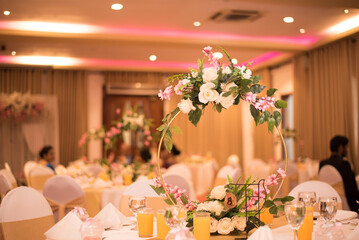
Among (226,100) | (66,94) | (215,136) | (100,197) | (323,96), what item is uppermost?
(66,94)

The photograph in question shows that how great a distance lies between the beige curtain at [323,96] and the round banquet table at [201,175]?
199cm

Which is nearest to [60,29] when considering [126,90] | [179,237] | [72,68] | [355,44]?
[72,68]

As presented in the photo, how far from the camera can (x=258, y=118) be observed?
2.29m

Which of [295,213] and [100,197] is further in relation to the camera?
[100,197]

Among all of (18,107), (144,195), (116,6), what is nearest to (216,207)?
(144,195)

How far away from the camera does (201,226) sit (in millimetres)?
2029

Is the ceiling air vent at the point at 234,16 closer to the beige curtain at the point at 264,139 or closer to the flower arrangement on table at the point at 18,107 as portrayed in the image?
the beige curtain at the point at 264,139

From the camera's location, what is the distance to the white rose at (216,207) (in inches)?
85.4

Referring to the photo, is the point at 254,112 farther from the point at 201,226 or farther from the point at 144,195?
the point at 144,195

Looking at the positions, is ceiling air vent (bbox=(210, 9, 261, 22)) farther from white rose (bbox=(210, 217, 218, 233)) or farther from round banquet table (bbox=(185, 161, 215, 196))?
white rose (bbox=(210, 217, 218, 233))

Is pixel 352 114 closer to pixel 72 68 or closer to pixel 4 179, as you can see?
pixel 4 179

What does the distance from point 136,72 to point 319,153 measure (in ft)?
16.5

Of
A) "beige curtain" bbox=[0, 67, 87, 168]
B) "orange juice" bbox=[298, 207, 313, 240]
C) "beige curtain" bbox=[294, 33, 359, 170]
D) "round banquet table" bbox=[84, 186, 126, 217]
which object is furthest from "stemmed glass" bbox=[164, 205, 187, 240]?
"beige curtain" bbox=[0, 67, 87, 168]

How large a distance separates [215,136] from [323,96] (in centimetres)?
399
